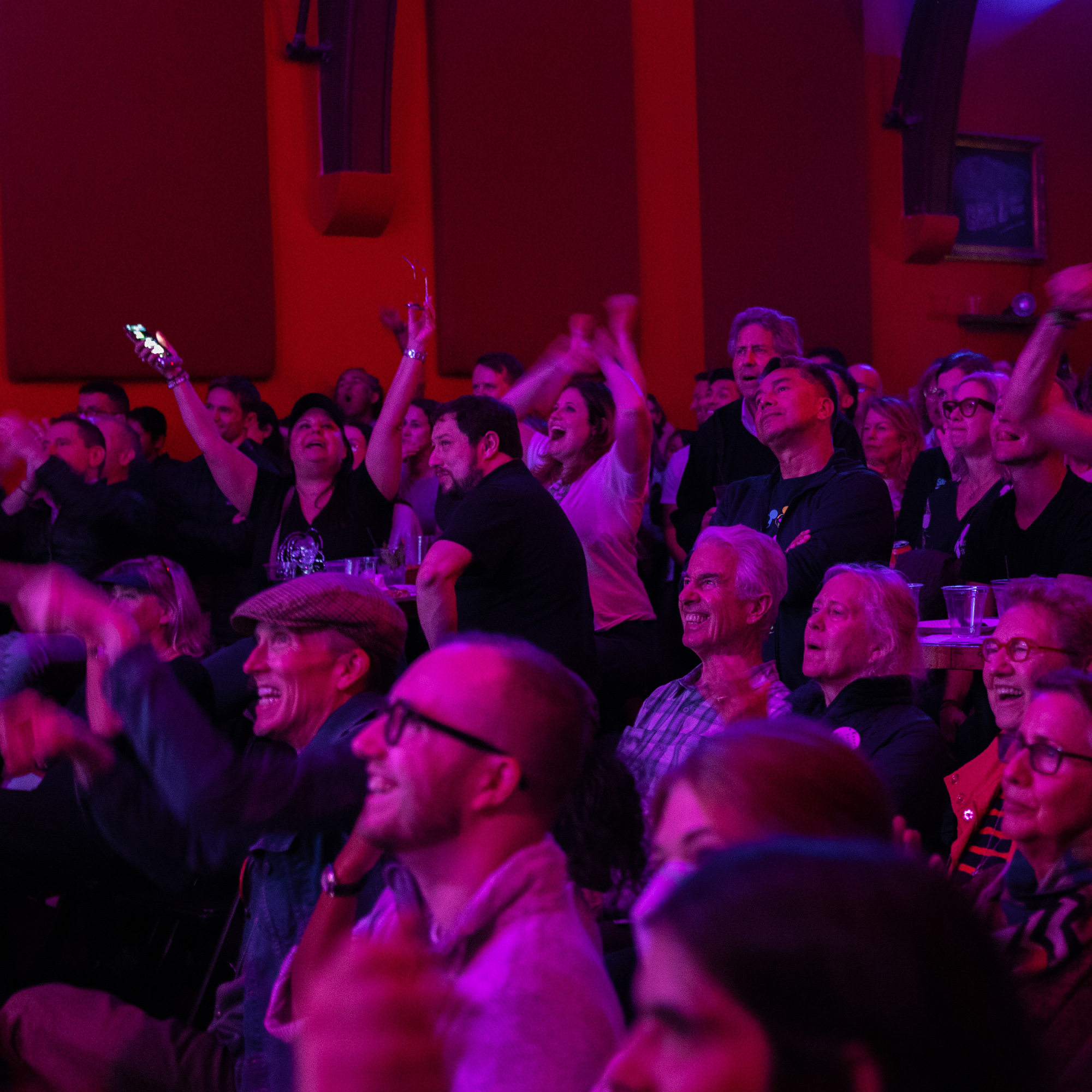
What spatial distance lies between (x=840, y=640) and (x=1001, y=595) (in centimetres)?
39

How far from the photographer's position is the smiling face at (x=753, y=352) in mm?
4246

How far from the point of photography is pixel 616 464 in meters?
4.18

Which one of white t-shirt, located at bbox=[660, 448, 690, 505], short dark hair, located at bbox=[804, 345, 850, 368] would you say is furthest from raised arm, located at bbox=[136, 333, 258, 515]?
short dark hair, located at bbox=[804, 345, 850, 368]

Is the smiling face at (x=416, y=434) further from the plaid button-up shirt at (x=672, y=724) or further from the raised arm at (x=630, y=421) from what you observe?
the plaid button-up shirt at (x=672, y=724)

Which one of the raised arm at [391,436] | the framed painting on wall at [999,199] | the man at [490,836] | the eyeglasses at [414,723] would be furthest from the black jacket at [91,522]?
the framed painting on wall at [999,199]

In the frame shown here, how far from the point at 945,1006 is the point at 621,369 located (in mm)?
3567

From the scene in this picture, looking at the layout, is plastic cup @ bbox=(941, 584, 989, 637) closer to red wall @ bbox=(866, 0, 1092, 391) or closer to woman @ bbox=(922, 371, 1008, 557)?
woman @ bbox=(922, 371, 1008, 557)

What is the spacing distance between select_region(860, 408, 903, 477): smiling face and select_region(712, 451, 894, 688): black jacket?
4.69 feet

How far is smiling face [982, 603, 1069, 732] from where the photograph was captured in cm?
242

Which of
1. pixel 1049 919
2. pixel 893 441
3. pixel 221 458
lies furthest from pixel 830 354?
pixel 1049 919

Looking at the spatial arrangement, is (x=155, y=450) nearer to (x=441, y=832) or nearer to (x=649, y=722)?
(x=649, y=722)

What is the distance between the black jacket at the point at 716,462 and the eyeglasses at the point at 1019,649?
196 cm

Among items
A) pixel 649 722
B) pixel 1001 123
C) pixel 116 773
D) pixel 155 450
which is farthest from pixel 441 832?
pixel 1001 123

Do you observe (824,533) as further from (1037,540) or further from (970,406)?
(970,406)
